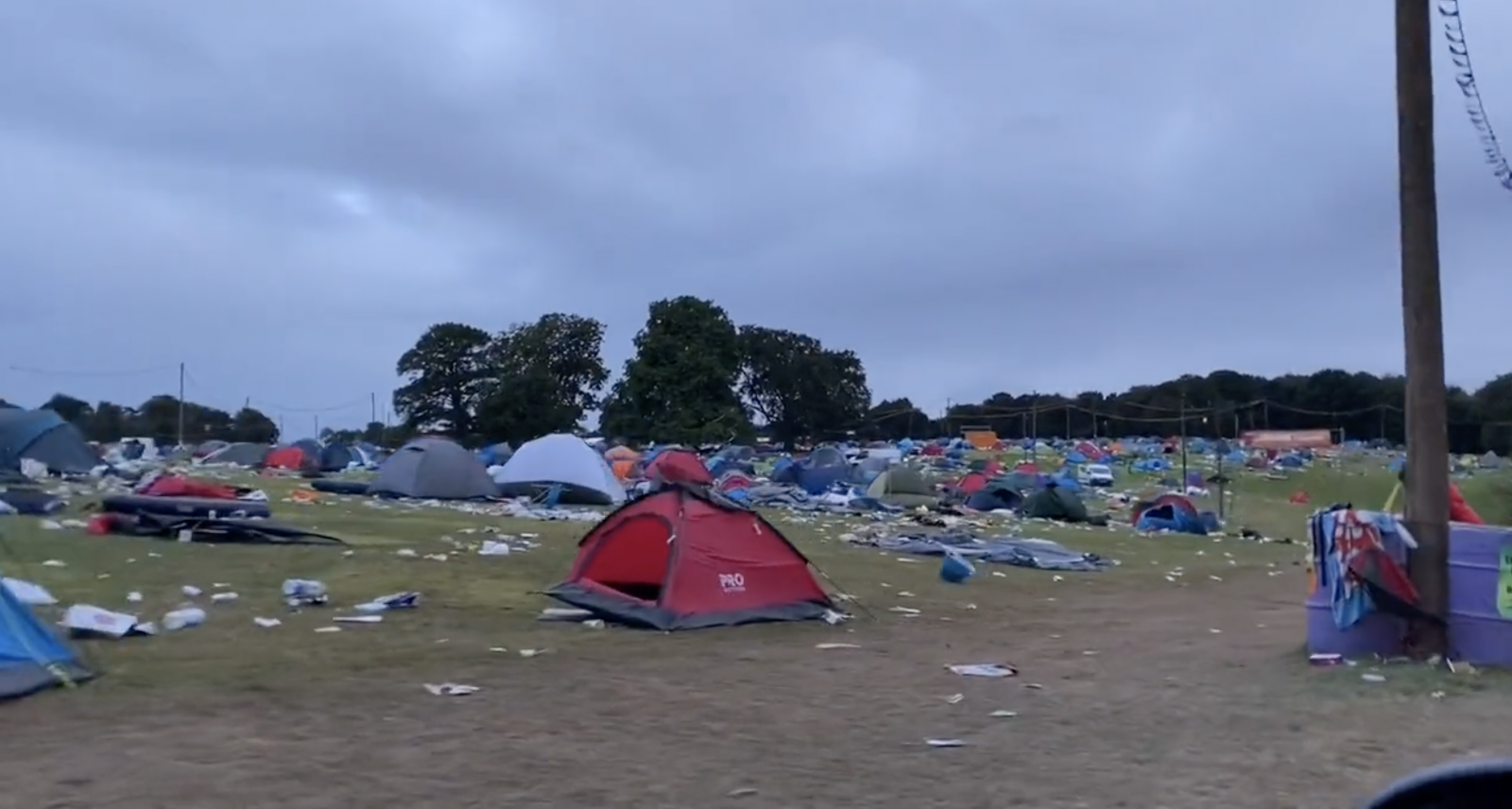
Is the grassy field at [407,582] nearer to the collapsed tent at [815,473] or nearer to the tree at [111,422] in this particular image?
the collapsed tent at [815,473]

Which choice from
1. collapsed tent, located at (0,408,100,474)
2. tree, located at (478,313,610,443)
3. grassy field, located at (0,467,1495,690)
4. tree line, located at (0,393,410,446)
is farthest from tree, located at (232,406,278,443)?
grassy field, located at (0,467,1495,690)

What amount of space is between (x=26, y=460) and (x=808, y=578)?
25231 mm

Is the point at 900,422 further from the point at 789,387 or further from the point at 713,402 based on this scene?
the point at 713,402

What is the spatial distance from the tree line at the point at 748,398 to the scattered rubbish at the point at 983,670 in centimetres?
5209

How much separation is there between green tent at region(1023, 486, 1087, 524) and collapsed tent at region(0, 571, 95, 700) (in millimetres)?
24127

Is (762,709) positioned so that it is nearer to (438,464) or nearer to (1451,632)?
(1451,632)

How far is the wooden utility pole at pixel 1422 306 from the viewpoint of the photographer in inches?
427

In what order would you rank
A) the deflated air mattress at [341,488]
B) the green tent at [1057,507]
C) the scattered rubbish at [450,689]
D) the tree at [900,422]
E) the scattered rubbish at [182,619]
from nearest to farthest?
the scattered rubbish at [450,689] → the scattered rubbish at [182,619] → the green tent at [1057,507] → the deflated air mattress at [341,488] → the tree at [900,422]

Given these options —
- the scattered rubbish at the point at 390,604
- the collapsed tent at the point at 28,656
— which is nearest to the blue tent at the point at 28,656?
the collapsed tent at the point at 28,656

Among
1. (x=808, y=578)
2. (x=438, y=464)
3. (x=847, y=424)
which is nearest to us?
(x=808, y=578)

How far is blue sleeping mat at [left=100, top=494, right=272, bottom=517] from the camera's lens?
18953 mm

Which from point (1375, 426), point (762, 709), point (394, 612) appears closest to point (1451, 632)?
point (762, 709)

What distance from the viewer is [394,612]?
1324 centimetres

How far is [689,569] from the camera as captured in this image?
13.2m
